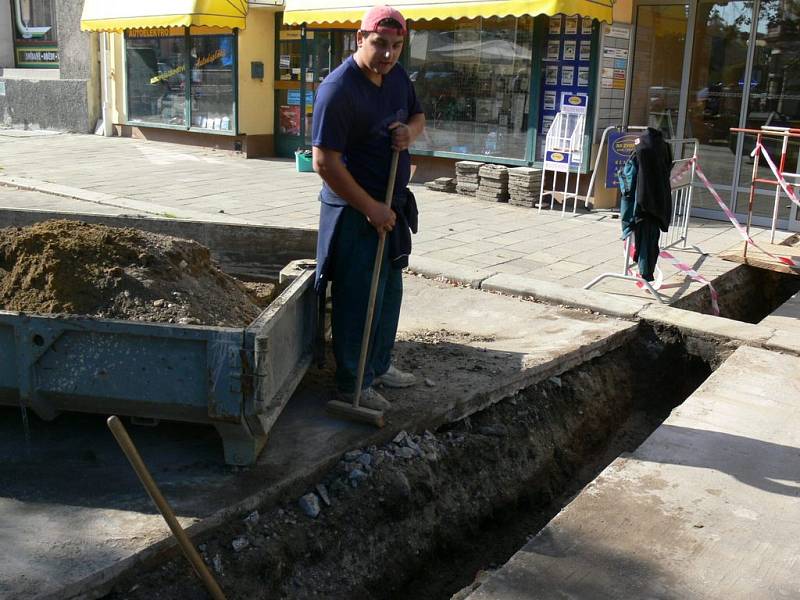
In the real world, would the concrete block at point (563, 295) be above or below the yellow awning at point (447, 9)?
below

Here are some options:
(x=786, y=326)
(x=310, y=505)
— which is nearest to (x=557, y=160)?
(x=786, y=326)

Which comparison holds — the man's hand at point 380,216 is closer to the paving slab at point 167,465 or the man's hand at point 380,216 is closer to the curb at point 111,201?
the paving slab at point 167,465

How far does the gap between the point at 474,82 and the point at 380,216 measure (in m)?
8.98

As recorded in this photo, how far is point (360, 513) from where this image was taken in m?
3.56

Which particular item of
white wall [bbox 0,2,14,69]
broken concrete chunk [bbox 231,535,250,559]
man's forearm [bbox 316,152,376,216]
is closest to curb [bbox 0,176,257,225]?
man's forearm [bbox 316,152,376,216]

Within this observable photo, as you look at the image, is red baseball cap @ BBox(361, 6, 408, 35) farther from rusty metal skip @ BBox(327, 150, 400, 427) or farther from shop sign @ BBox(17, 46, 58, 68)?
shop sign @ BBox(17, 46, 58, 68)

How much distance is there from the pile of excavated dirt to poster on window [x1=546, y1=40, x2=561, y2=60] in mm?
8274

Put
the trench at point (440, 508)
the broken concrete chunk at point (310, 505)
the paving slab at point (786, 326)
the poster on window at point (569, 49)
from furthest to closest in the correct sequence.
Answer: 1. the poster on window at point (569, 49)
2. the paving slab at point (786, 326)
3. the broken concrete chunk at point (310, 505)
4. the trench at point (440, 508)

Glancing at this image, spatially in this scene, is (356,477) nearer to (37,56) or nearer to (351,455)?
(351,455)

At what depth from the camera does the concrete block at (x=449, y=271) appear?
22.9ft

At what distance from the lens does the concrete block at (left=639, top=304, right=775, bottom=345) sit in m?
5.72

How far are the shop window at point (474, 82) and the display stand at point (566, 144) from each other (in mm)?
717

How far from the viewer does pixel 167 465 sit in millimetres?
3500

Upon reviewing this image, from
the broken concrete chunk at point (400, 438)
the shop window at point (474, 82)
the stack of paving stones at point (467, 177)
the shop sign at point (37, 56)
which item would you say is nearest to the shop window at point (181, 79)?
the shop window at point (474, 82)
